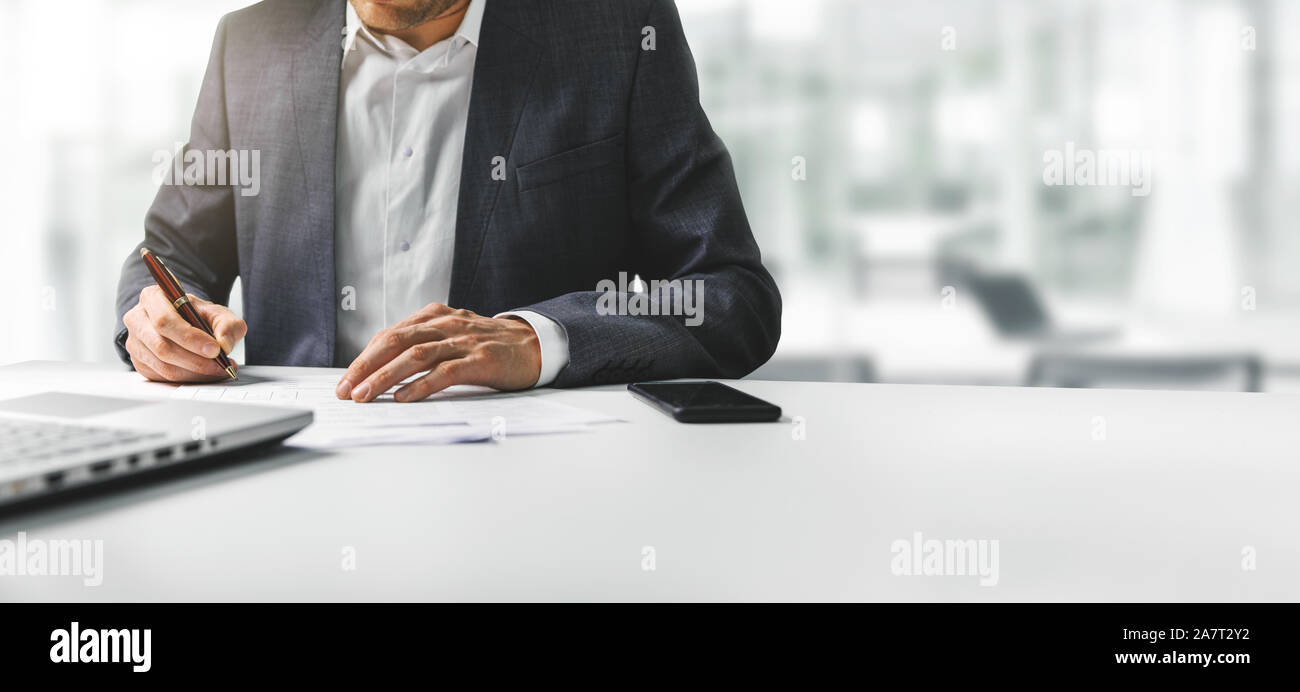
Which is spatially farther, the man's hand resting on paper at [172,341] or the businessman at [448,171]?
the businessman at [448,171]

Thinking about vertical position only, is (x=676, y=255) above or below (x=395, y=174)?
below

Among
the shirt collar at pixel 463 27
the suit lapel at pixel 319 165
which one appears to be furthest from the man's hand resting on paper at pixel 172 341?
the shirt collar at pixel 463 27

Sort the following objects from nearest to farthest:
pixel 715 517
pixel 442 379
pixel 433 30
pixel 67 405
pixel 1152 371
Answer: pixel 715 517 < pixel 67 405 < pixel 442 379 < pixel 433 30 < pixel 1152 371

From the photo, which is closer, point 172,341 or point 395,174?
point 172,341

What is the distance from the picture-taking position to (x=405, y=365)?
99 centimetres

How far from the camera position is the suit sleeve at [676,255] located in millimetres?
1164

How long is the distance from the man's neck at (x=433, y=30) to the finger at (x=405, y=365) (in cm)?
77

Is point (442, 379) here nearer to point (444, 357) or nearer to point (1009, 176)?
point (444, 357)

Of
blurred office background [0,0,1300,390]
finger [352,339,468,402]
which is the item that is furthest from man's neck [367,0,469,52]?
blurred office background [0,0,1300,390]

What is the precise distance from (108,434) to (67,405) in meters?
0.17

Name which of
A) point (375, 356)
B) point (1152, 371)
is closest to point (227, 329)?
point (375, 356)

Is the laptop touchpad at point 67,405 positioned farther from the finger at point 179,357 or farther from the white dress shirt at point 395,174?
the white dress shirt at point 395,174
